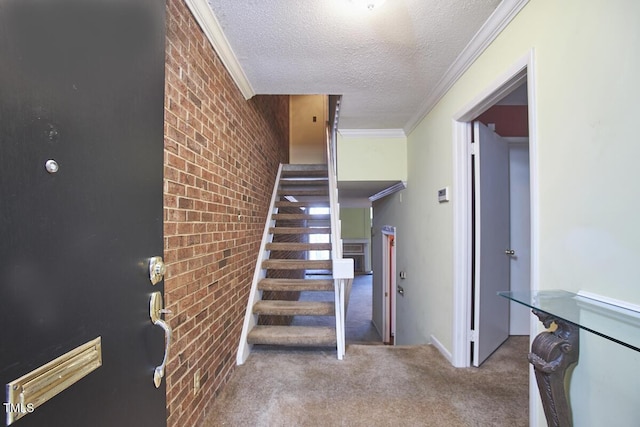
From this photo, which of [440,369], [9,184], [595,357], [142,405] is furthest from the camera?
[440,369]

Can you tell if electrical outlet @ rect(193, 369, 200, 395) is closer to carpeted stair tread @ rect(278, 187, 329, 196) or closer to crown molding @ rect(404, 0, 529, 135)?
crown molding @ rect(404, 0, 529, 135)

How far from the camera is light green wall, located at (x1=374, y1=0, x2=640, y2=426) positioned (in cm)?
96

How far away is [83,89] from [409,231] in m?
3.36

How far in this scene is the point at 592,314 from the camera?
0.98 metres

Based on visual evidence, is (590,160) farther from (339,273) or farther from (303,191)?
(303,191)

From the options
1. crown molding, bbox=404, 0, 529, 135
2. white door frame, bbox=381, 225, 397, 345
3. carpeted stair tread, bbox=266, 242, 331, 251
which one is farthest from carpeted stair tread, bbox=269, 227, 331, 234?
crown molding, bbox=404, 0, 529, 135

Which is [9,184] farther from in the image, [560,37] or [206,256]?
[560,37]

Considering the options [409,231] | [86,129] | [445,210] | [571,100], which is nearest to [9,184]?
[86,129]

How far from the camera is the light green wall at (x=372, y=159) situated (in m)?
3.69

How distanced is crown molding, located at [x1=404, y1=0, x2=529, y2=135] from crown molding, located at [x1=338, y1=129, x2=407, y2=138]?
2.89 feet

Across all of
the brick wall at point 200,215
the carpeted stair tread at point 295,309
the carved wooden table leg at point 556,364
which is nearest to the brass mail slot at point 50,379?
the brick wall at point 200,215

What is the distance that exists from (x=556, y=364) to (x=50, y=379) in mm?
1571

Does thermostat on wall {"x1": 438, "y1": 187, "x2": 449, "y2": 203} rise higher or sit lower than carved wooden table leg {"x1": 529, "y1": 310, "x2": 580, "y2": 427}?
higher

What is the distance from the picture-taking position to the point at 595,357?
42.0 inches
